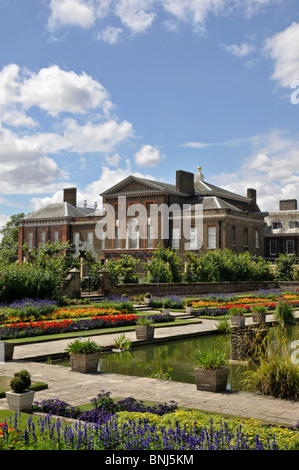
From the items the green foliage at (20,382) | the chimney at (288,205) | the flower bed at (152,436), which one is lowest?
the flower bed at (152,436)

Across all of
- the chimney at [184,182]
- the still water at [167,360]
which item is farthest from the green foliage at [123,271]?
the chimney at [184,182]

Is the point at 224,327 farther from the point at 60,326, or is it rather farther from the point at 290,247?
the point at 290,247

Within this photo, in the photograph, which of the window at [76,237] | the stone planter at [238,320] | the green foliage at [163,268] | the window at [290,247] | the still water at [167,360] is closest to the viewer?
the still water at [167,360]

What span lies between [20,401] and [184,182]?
151ft

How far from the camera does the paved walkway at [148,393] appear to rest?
8.43m

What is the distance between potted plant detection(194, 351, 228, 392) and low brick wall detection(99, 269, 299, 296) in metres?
22.5

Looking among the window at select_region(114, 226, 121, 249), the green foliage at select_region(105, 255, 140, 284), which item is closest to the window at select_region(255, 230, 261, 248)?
the window at select_region(114, 226, 121, 249)

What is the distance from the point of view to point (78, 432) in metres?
5.87

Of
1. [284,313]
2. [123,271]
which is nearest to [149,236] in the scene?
[123,271]

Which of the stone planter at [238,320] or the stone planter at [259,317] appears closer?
the stone planter at [238,320]

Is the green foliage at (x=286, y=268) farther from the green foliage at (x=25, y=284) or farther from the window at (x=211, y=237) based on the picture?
the green foliage at (x=25, y=284)
